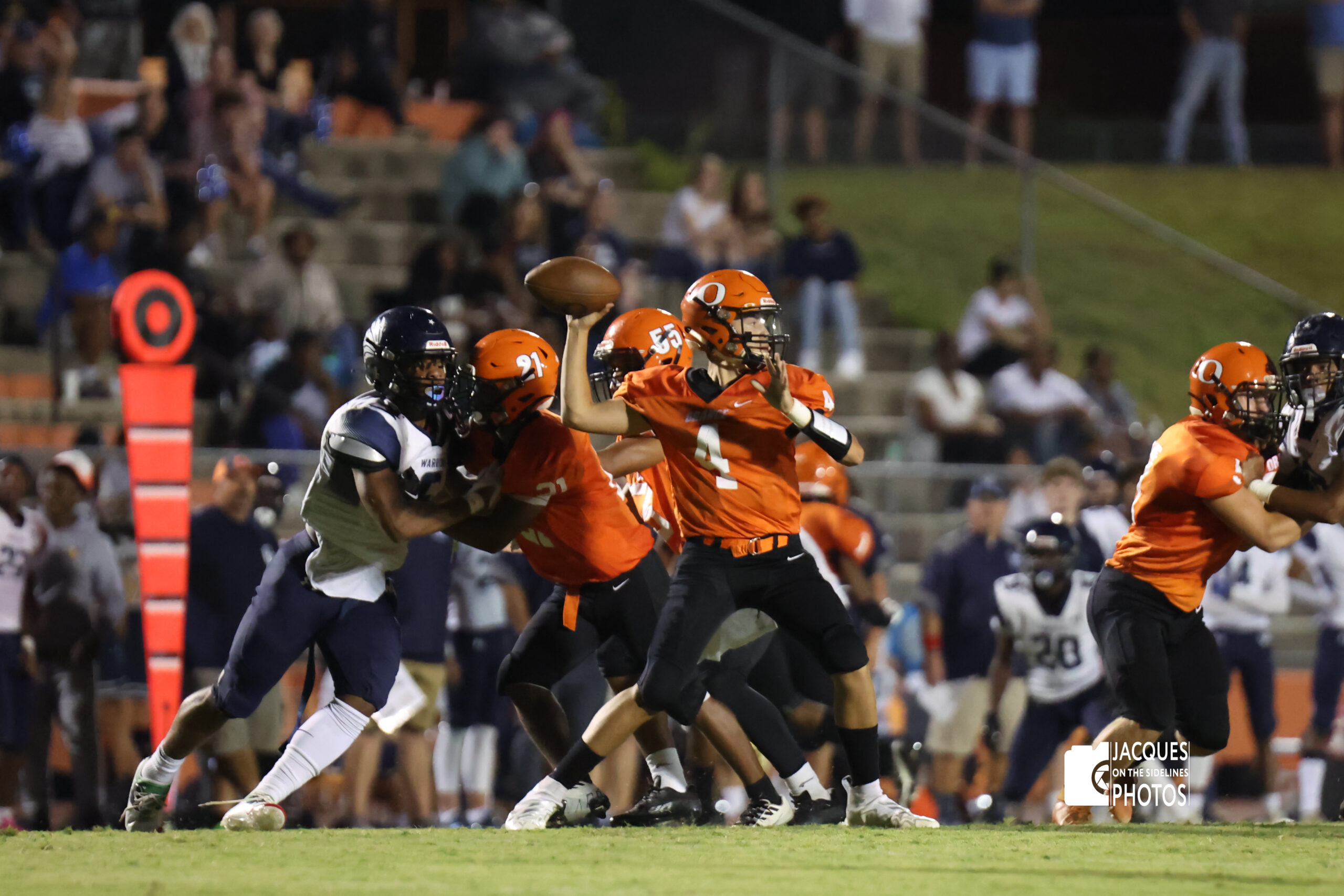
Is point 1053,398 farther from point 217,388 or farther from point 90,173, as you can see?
point 90,173

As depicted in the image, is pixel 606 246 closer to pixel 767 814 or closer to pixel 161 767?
pixel 767 814

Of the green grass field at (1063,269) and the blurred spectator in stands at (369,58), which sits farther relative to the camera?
the blurred spectator in stands at (369,58)

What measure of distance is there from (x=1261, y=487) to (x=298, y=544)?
3.57 m

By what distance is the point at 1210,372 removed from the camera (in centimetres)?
729

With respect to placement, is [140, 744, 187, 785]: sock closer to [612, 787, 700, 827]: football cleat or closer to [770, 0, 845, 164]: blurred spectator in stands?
[612, 787, 700, 827]: football cleat

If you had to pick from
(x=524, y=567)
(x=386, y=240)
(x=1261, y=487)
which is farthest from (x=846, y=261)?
(x=1261, y=487)

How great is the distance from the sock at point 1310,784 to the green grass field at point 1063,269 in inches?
136

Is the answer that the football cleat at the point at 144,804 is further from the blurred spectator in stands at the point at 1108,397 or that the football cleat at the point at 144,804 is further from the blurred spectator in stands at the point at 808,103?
the blurred spectator in stands at the point at 808,103

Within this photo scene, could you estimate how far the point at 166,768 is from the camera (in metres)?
7.02

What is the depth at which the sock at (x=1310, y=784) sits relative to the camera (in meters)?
10.7

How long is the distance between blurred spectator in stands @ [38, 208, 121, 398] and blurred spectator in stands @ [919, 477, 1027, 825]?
5284 millimetres

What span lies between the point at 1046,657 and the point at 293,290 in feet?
18.5

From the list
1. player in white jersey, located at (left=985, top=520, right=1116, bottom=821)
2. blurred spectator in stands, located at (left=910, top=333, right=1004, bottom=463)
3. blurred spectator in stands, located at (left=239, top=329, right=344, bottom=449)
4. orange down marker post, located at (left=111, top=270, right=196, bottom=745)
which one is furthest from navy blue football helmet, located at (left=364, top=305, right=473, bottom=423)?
blurred spectator in stands, located at (left=910, top=333, right=1004, bottom=463)

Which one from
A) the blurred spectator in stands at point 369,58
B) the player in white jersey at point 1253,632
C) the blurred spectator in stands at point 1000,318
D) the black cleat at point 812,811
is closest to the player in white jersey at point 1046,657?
the player in white jersey at point 1253,632
